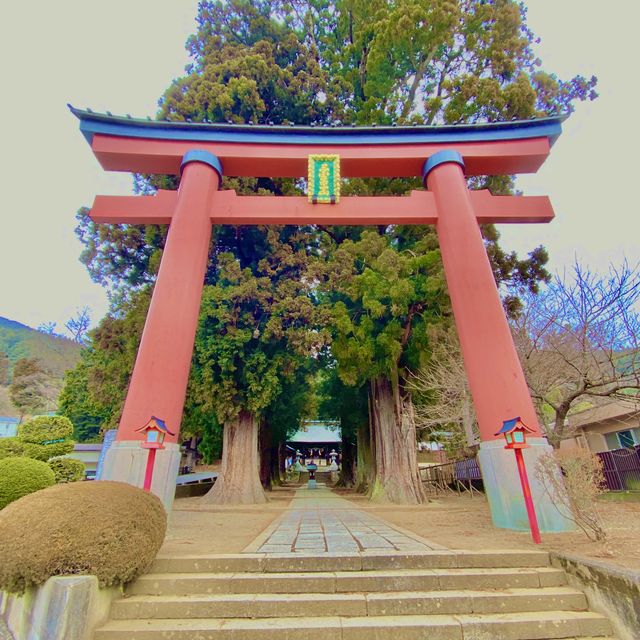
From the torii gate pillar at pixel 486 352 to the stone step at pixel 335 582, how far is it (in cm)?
188

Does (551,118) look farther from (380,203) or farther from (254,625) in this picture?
(254,625)

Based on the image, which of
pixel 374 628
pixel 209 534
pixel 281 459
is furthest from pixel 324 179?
pixel 281 459

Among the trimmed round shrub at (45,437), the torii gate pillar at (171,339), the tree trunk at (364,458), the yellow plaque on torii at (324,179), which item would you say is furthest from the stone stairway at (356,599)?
the tree trunk at (364,458)

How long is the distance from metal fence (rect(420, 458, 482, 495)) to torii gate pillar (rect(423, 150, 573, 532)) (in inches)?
319

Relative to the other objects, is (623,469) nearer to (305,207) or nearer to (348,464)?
(305,207)

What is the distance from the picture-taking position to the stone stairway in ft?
8.02

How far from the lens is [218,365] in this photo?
9.38 meters

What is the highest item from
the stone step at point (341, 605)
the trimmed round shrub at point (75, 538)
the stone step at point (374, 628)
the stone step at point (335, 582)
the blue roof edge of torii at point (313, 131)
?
the blue roof edge of torii at point (313, 131)

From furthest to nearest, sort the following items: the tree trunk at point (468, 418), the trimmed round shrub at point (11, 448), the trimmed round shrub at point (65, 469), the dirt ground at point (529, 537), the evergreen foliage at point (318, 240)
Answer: the tree trunk at point (468, 418) → the evergreen foliage at point (318, 240) → the trimmed round shrub at point (65, 469) → the trimmed round shrub at point (11, 448) → the dirt ground at point (529, 537)

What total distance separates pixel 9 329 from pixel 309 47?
71.9m

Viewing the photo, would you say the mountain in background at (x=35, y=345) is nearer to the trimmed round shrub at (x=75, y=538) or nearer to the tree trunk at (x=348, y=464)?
the tree trunk at (x=348, y=464)

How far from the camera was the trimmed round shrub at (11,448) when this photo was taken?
674cm

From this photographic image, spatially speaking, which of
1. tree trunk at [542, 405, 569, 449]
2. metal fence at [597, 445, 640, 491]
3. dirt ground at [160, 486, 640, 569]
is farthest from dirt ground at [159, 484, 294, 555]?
metal fence at [597, 445, 640, 491]

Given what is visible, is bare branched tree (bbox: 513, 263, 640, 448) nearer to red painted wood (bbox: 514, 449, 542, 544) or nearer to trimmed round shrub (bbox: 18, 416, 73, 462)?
red painted wood (bbox: 514, 449, 542, 544)
